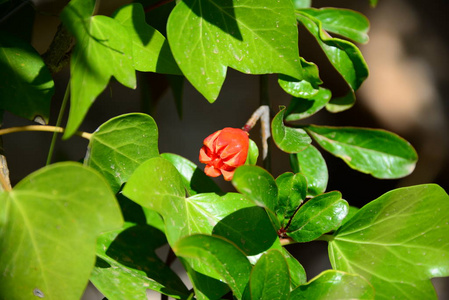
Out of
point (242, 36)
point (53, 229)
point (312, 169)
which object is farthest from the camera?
point (312, 169)

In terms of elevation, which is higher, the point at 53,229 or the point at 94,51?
the point at 94,51

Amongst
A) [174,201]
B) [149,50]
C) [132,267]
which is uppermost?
[149,50]

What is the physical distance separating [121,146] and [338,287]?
24cm

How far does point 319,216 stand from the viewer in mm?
445

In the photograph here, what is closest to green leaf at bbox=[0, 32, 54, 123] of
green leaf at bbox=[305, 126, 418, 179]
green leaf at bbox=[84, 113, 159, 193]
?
green leaf at bbox=[84, 113, 159, 193]

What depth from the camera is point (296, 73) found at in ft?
1.45

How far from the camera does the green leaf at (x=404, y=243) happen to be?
17.8 inches

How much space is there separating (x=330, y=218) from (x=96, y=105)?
2.54 feet

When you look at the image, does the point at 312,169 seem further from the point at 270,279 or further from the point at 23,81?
the point at 23,81

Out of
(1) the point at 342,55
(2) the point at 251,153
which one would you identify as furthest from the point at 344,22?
(2) the point at 251,153

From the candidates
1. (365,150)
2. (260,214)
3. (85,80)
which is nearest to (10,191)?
(85,80)

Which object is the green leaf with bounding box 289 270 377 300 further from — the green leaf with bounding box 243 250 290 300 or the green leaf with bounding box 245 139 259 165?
the green leaf with bounding box 245 139 259 165

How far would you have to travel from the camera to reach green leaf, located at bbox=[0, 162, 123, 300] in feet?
1.07

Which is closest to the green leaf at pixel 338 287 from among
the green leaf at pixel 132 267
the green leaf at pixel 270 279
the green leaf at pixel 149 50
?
the green leaf at pixel 270 279
